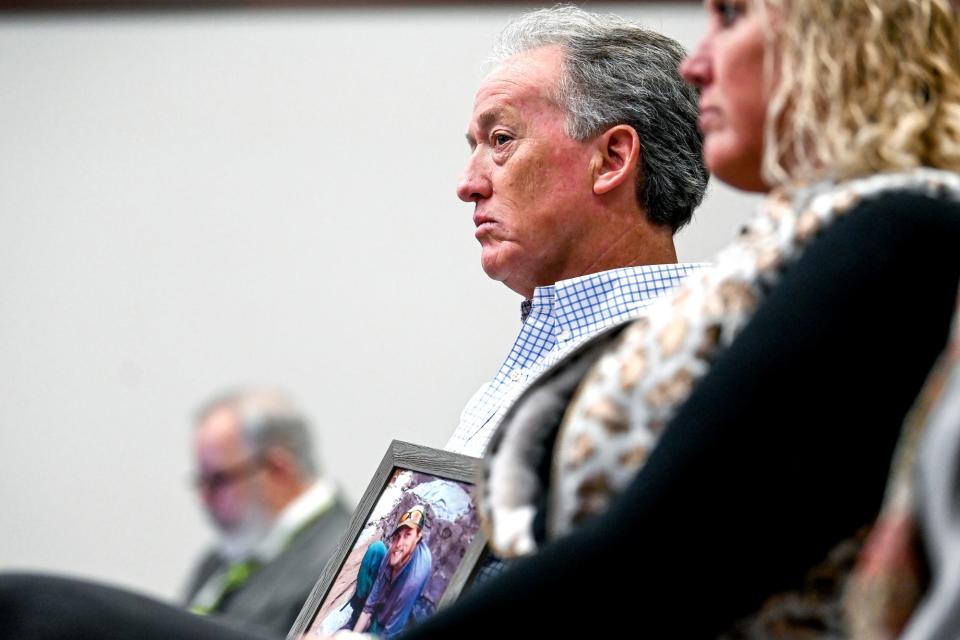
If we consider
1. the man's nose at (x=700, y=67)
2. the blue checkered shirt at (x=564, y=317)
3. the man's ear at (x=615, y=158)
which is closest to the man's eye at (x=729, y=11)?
the man's nose at (x=700, y=67)

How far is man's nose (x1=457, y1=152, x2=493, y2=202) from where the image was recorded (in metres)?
2.04

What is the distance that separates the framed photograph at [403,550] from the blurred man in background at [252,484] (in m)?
2.24

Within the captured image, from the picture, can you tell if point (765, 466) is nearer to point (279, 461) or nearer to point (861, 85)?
point (861, 85)

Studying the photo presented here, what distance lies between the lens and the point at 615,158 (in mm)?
1991

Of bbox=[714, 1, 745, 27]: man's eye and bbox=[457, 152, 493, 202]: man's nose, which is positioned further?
bbox=[457, 152, 493, 202]: man's nose

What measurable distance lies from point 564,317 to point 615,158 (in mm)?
278

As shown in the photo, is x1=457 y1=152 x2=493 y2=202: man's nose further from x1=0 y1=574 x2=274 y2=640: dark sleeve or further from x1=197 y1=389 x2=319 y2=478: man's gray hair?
x1=197 y1=389 x2=319 y2=478: man's gray hair

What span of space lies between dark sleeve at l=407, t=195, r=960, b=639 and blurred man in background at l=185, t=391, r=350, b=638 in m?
2.89

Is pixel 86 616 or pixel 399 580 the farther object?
pixel 399 580

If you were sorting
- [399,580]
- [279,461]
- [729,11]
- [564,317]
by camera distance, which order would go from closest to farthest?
[729,11] < [399,580] < [564,317] < [279,461]

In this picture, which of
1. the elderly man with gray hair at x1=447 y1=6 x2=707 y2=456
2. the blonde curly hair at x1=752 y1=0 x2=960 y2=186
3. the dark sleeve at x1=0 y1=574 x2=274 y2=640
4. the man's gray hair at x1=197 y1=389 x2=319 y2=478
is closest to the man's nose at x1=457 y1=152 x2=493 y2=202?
the elderly man with gray hair at x1=447 y1=6 x2=707 y2=456

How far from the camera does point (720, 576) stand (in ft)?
3.00

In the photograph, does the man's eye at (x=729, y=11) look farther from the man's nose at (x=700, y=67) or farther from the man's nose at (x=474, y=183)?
the man's nose at (x=474, y=183)

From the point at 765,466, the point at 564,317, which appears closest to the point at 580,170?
the point at 564,317
